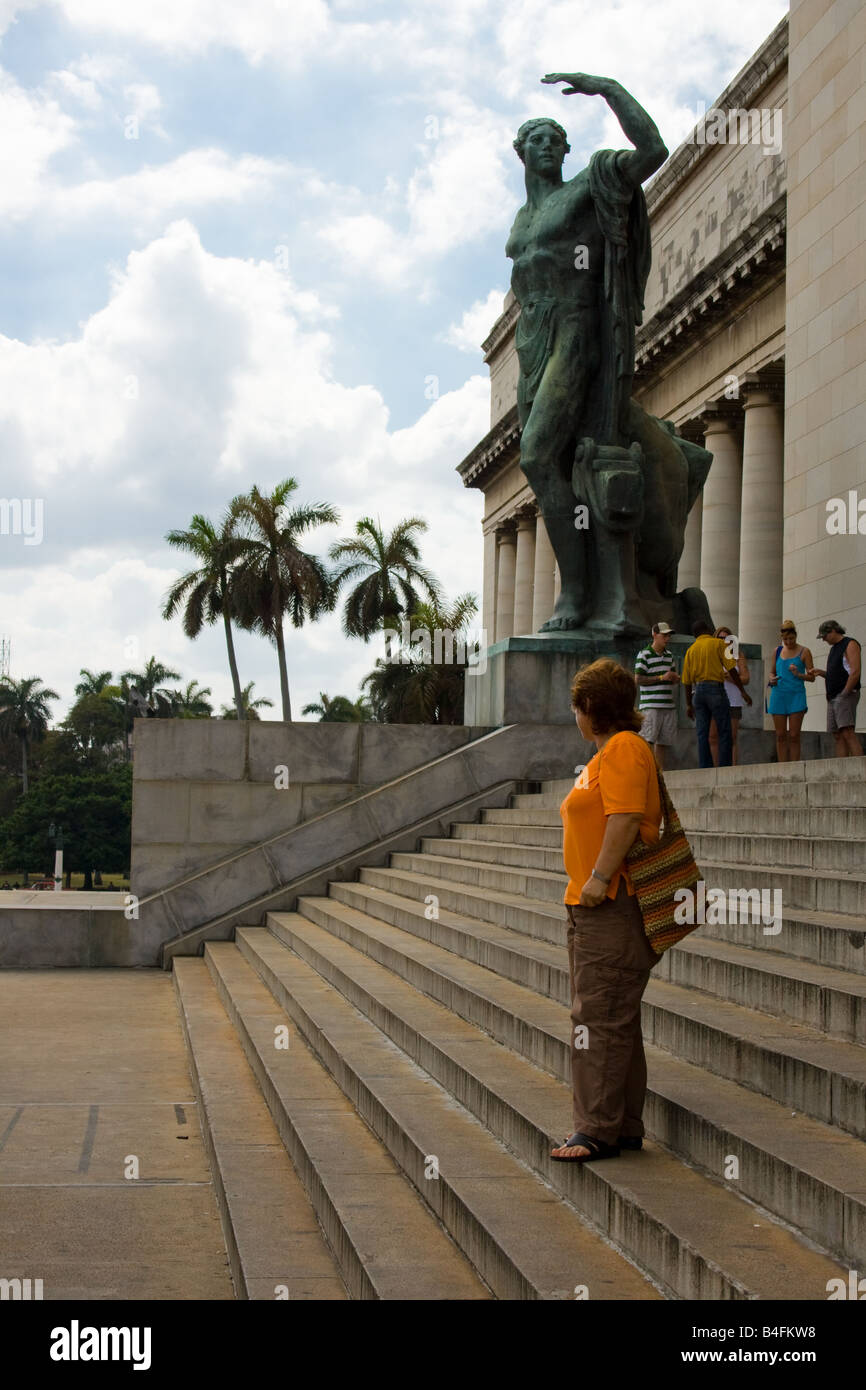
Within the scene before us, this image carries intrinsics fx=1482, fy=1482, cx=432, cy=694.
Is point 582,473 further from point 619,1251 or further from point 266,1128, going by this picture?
point 619,1251

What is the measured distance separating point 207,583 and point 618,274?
39.5 meters

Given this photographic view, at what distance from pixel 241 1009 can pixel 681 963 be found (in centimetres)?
421

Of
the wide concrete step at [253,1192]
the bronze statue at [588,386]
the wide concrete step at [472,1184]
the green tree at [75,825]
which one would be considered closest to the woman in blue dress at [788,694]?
the bronze statue at [588,386]

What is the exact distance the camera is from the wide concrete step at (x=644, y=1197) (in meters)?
3.75

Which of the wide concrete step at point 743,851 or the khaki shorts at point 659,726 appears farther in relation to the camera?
the khaki shorts at point 659,726

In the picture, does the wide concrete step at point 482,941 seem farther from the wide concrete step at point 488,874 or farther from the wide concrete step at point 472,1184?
the wide concrete step at point 472,1184

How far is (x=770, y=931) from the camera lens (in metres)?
6.45

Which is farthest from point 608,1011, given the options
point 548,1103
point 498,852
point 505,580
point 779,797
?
point 505,580

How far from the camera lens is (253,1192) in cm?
604

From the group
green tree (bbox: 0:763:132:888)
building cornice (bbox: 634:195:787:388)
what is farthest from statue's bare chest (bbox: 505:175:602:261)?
green tree (bbox: 0:763:132:888)

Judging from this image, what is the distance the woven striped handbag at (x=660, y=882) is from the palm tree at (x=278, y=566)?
4671cm

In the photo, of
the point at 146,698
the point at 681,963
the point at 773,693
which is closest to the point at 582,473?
the point at 773,693

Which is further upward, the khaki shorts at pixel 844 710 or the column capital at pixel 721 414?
the column capital at pixel 721 414

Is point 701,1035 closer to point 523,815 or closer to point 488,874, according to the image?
point 488,874
